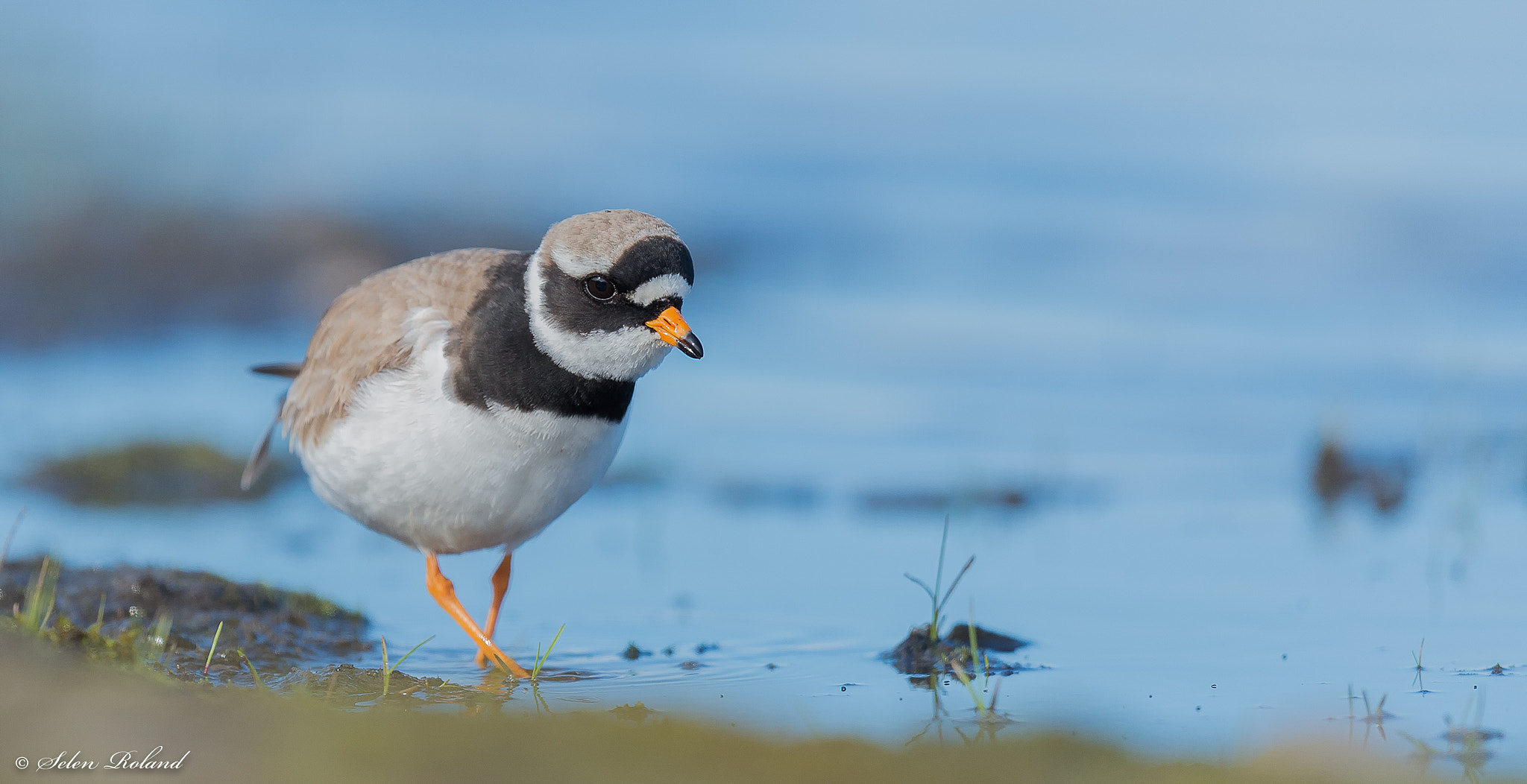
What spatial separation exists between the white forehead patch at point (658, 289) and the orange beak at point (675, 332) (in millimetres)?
56

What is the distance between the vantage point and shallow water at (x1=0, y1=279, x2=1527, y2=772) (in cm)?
502

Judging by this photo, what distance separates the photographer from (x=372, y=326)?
576cm

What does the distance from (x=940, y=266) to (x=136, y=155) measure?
750 cm

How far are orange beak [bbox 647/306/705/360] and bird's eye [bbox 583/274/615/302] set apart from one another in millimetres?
161

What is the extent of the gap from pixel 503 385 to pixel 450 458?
31 centimetres

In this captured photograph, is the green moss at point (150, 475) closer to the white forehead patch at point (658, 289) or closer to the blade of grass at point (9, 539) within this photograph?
the blade of grass at point (9, 539)

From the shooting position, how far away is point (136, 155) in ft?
48.2

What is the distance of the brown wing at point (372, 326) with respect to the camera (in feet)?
18.1

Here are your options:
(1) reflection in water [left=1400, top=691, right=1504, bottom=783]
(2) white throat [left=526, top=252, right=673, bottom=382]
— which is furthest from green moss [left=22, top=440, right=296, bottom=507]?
(1) reflection in water [left=1400, top=691, right=1504, bottom=783]

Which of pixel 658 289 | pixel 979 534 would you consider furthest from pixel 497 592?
pixel 979 534

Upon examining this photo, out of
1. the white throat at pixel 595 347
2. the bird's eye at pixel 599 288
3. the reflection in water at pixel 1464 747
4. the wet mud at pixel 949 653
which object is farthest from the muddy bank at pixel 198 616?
the reflection in water at pixel 1464 747

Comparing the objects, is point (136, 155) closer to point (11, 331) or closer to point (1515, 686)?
point (11, 331)

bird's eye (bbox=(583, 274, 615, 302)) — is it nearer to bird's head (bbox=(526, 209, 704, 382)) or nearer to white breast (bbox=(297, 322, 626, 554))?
bird's head (bbox=(526, 209, 704, 382))

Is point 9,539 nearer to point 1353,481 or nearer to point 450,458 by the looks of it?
point 450,458
